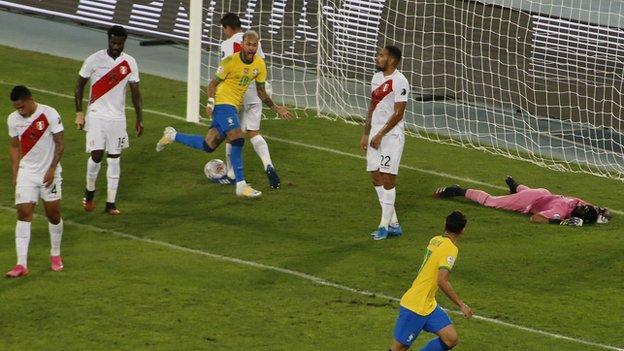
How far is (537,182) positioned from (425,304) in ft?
26.6

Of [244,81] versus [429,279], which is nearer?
[429,279]

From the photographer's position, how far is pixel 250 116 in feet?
63.0

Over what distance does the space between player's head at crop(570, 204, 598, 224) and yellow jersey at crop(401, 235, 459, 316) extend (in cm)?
577

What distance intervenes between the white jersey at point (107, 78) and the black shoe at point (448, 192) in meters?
4.21

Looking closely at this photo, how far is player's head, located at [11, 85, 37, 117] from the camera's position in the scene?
47.6 ft

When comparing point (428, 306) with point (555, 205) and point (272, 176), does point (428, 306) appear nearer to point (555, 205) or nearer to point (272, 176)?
point (555, 205)

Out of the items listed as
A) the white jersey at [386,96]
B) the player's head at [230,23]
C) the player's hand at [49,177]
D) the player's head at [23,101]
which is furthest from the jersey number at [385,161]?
the player's head at [23,101]

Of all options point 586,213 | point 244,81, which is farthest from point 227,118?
point 586,213

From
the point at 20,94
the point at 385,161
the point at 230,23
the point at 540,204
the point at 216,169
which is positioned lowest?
the point at 216,169

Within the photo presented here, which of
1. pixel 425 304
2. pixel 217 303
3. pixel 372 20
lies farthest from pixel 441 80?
pixel 425 304

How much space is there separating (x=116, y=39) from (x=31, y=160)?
259 centimetres

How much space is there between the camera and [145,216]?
17.6m

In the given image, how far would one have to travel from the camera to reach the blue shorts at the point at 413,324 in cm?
1236

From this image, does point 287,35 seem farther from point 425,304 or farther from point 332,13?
point 425,304
